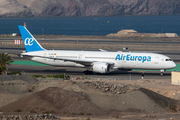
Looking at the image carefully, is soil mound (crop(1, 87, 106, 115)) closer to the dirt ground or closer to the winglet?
the dirt ground

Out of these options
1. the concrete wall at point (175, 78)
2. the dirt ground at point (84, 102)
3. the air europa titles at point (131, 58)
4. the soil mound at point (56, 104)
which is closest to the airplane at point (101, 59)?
the air europa titles at point (131, 58)

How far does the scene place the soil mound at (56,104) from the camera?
3434 centimetres

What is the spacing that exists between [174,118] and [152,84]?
16256 millimetres

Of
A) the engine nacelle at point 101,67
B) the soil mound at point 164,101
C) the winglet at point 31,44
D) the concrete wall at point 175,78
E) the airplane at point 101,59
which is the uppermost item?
the winglet at point 31,44

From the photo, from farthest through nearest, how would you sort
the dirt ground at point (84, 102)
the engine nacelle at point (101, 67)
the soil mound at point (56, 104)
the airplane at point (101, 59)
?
the airplane at point (101, 59)
the engine nacelle at point (101, 67)
the soil mound at point (56, 104)
the dirt ground at point (84, 102)

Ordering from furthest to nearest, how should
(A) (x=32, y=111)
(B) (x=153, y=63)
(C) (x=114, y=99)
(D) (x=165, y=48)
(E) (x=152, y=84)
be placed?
(D) (x=165, y=48) → (B) (x=153, y=63) → (E) (x=152, y=84) → (C) (x=114, y=99) → (A) (x=32, y=111)

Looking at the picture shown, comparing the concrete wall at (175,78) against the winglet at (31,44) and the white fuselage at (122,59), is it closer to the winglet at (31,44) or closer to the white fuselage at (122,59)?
the white fuselage at (122,59)

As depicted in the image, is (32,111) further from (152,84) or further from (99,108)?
(152,84)

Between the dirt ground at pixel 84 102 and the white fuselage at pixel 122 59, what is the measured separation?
11.7m

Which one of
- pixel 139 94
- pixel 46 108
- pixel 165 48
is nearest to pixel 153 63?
pixel 139 94

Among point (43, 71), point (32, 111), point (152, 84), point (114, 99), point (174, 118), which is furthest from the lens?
point (43, 71)

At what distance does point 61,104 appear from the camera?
35.6 m

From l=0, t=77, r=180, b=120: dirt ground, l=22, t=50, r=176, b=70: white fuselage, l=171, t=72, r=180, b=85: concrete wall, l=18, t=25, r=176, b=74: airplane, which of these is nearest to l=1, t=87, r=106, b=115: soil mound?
l=0, t=77, r=180, b=120: dirt ground

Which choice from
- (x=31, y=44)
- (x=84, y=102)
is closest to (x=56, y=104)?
(x=84, y=102)
